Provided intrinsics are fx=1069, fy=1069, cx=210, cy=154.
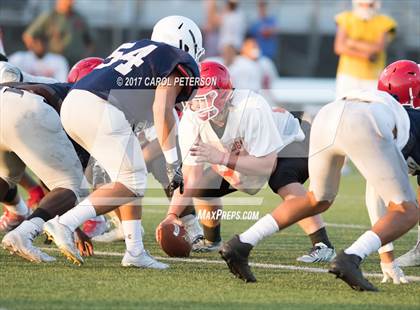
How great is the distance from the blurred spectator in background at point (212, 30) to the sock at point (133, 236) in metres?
10.6

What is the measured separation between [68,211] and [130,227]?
Answer: 1.16ft

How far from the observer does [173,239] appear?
6.36 m

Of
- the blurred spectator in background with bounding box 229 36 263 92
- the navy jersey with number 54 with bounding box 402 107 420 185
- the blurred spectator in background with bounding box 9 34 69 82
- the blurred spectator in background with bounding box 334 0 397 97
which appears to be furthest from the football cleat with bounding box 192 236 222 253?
the blurred spectator in background with bounding box 229 36 263 92

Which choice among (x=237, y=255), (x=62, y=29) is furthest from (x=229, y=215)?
(x=62, y=29)

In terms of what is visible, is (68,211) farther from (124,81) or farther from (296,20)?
(296,20)

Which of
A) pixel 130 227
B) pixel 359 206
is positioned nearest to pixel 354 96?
pixel 130 227

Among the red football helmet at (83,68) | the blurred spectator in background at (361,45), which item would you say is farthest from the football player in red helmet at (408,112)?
the blurred spectator in background at (361,45)

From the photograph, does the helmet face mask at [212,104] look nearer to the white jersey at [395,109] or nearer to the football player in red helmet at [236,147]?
the football player in red helmet at [236,147]

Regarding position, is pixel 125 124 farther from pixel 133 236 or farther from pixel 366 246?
pixel 366 246


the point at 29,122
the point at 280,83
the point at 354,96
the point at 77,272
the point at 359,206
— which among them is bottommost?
the point at 280,83

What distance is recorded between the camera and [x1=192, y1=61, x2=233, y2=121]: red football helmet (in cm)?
627

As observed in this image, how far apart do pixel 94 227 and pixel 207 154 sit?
1.75 metres

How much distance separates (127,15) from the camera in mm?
16844

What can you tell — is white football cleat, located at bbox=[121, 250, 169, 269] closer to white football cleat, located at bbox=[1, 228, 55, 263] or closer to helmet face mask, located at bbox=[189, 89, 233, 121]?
white football cleat, located at bbox=[1, 228, 55, 263]
